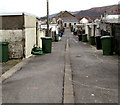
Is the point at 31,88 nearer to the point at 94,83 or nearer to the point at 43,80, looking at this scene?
the point at 43,80

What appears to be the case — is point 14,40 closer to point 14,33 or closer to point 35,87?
point 14,33

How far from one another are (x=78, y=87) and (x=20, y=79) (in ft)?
7.81

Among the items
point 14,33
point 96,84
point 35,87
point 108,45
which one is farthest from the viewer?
point 108,45

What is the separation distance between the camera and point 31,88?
290 inches

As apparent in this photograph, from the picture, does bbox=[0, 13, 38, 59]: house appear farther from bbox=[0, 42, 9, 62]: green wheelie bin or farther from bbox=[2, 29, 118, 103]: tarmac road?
bbox=[2, 29, 118, 103]: tarmac road

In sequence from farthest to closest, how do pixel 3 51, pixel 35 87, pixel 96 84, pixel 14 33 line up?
pixel 14 33, pixel 3 51, pixel 96 84, pixel 35 87

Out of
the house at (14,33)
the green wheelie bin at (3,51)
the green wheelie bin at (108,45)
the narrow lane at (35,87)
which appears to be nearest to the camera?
the narrow lane at (35,87)

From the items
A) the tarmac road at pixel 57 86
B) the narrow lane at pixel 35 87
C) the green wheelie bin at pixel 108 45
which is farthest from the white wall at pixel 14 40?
the green wheelie bin at pixel 108 45

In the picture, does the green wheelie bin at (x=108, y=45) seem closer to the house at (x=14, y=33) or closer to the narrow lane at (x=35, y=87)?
the house at (x=14, y=33)

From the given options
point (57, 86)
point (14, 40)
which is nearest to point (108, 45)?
point (14, 40)

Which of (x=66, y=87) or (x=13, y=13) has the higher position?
(x=13, y=13)

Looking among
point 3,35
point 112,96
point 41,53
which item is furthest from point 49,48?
point 112,96

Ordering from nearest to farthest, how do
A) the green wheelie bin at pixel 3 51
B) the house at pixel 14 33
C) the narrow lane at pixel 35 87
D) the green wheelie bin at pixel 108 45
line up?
the narrow lane at pixel 35 87 < the green wheelie bin at pixel 3 51 < the house at pixel 14 33 < the green wheelie bin at pixel 108 45

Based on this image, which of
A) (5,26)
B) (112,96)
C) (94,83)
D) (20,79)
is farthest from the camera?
(5,26)
